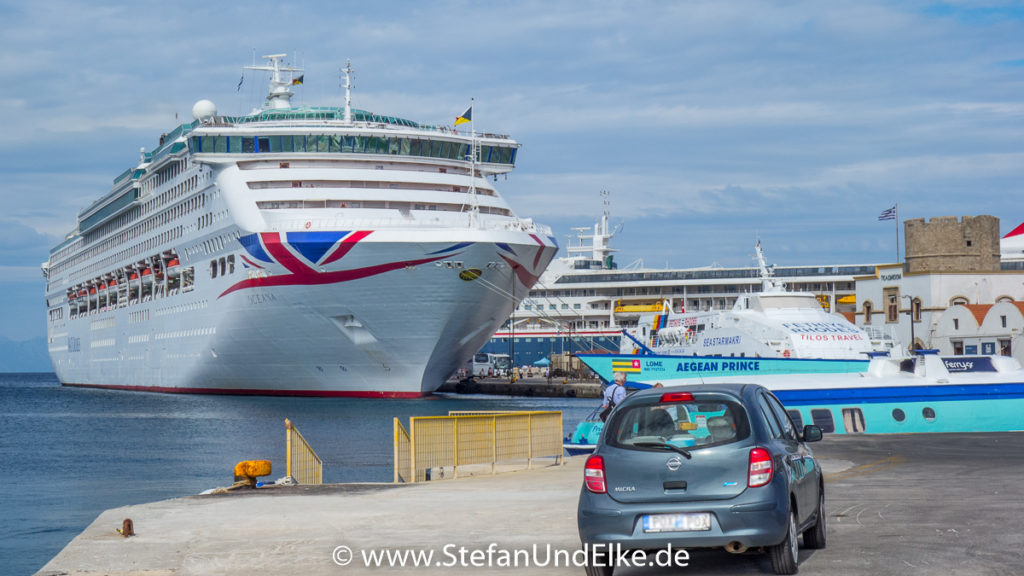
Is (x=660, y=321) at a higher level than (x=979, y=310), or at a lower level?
lower

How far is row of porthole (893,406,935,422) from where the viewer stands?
25.8 metres

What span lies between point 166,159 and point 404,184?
21274 millimetres

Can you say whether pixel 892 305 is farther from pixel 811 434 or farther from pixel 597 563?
pixel 597 563

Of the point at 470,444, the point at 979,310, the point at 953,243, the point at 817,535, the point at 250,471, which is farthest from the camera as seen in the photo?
the point at 953,243

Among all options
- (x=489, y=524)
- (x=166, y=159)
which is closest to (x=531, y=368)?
(x=166, y=159)

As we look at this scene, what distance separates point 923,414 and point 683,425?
59.8 feet

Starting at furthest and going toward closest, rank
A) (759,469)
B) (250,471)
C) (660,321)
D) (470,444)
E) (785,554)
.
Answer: (660,321) → (470,444) → (250,471) → (785,554) → (759,469)

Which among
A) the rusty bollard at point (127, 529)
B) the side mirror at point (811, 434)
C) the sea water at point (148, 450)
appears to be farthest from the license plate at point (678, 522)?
the sea water at point (148, 450)

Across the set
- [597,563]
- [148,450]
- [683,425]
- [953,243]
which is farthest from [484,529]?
[953,243]

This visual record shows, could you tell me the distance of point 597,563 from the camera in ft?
29.2

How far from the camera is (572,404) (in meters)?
70.0

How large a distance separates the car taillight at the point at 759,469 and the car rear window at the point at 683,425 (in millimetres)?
185

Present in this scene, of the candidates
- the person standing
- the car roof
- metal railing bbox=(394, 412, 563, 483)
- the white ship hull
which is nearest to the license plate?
the car roof

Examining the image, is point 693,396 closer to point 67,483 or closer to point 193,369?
point 67,483
